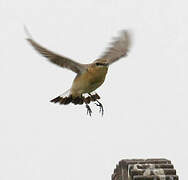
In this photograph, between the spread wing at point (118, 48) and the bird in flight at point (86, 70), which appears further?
the spread wing at point (118, 48)

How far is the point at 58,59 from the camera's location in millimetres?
8375

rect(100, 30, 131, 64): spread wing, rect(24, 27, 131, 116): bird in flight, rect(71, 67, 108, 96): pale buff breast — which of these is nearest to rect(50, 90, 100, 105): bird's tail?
rect(24, 27, 131, 116): bird in flight

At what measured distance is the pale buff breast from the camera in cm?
796

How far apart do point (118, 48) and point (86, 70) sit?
123 centimetres

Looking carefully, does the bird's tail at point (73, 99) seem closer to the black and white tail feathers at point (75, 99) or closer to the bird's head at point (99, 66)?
the black and white tail feathers at point (75, 99)

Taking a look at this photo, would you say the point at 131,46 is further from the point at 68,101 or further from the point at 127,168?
the point at 127,168

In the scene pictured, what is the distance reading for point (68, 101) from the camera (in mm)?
8891

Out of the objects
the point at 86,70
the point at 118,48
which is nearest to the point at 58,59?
the point at 86,70

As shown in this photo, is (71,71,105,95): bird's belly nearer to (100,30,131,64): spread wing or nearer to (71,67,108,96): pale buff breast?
(71,67,108,96): pale buff breast

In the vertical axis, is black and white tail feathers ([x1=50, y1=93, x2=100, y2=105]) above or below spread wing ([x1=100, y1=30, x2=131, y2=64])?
below

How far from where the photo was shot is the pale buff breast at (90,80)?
7960mm

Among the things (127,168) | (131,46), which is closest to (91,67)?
(131,46)

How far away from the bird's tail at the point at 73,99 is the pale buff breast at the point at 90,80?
1.38ft

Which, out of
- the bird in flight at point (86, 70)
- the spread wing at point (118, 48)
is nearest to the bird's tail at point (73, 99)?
the bird in flight at point (86, 70)
